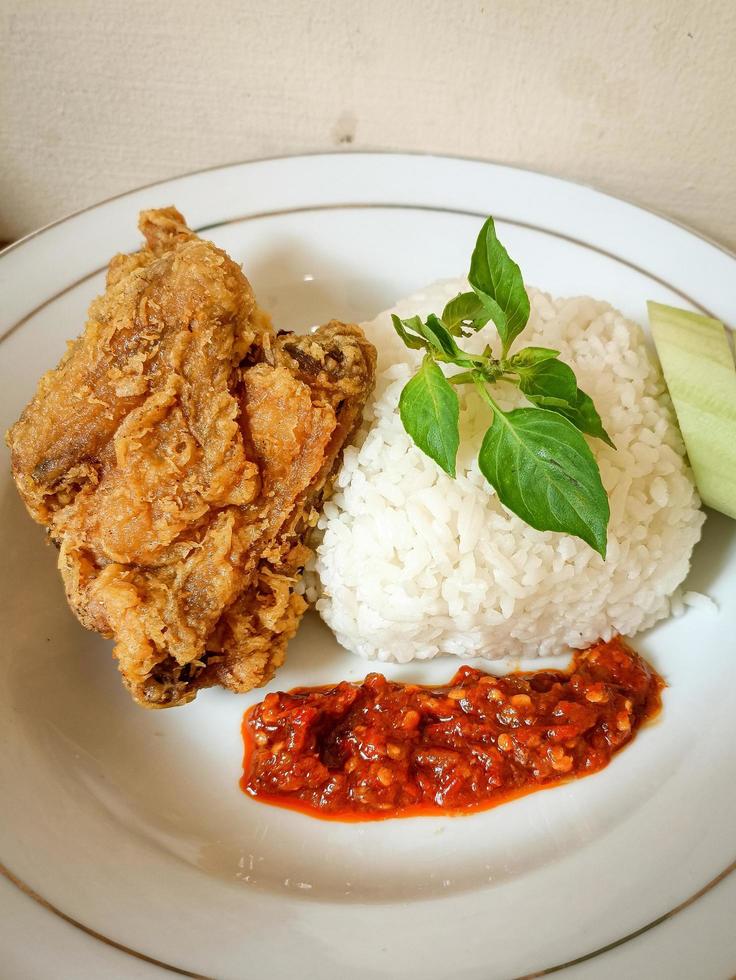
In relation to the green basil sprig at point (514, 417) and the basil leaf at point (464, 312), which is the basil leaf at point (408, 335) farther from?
the basil leaf at point (464, 312)

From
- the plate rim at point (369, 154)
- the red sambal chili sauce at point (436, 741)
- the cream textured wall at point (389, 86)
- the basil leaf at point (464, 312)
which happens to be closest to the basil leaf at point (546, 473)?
the basil leaf at point (464, 312)

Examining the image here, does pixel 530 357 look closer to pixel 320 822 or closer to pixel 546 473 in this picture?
pixel 546 473

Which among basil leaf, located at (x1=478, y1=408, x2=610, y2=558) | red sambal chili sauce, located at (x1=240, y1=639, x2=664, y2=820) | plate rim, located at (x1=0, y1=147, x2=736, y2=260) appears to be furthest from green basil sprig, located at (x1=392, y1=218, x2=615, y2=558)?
plate rim, located at (x1=0, y1=147, x2=736, y2=260)

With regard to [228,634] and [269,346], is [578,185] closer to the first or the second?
[269,346]

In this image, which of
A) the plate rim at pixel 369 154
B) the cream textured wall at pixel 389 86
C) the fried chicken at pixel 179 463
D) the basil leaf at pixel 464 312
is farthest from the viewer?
the cream textured wall at pixel 389 86

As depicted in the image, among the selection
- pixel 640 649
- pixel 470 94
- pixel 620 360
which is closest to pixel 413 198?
pixel 470 94

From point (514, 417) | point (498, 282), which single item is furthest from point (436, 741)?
point (498, 282)
